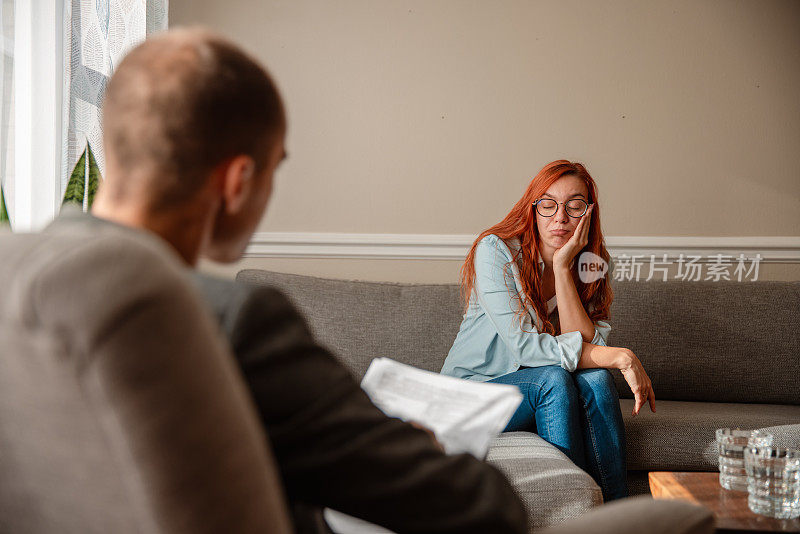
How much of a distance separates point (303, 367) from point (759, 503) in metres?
0.97

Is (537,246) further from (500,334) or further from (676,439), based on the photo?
(676,439)

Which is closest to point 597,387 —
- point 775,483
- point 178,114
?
point 775,483

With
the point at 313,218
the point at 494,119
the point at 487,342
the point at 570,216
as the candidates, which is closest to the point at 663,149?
the point at 494,119

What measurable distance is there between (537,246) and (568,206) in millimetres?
163

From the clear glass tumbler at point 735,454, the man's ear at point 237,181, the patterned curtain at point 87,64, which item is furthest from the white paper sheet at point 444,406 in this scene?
the patterned curtain at point 87,64

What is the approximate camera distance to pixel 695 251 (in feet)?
9.39

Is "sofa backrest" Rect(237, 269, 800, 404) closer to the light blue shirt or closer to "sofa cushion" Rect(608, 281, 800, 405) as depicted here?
"sofa cushion" Rect(608, 281, 800, 405)

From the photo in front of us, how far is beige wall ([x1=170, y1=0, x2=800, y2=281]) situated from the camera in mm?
2832

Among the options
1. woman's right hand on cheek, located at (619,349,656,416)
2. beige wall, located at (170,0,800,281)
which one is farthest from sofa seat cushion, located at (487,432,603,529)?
beige wall, located at (170,0,800,281)

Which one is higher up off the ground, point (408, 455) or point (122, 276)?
point (122, 276)

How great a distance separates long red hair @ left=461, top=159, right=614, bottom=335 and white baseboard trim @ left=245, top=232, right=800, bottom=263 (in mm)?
595

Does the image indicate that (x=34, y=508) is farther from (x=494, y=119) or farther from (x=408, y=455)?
(x=494, y=119)

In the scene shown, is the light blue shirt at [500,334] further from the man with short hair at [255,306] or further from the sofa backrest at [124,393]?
the sofa backrest at [124,393]

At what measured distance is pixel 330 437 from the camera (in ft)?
1.94
